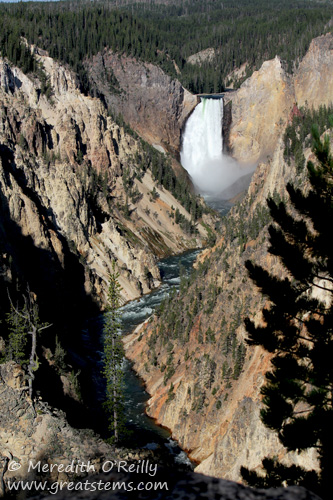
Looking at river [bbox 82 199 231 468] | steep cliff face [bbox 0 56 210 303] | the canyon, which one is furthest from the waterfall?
river [bbox 82 199 231 468]

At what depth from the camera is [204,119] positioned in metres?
131

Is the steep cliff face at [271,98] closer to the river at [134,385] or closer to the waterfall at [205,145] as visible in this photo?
the waterfall at [205,145]

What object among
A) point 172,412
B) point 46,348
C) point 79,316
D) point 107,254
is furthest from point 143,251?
point 172,412

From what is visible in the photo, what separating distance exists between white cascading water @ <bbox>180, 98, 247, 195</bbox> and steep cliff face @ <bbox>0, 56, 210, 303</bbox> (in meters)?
28.8

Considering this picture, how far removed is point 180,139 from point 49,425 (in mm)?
114608

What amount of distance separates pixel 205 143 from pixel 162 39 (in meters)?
46.0

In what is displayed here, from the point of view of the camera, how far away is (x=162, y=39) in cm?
15625

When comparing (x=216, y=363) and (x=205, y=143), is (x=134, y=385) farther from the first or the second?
(x=205, y=143)

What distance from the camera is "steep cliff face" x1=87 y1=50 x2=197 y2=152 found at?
121 meters

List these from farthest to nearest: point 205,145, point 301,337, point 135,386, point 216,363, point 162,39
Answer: point 162,39 < point 205,145 < point 135,386 < point 216,363 < point 301,337

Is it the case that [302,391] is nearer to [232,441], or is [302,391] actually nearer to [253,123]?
[232,441]

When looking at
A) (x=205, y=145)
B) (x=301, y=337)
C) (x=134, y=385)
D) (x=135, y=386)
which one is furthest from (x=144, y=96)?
(x=301, y=337)

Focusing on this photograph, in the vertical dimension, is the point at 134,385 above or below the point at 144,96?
below

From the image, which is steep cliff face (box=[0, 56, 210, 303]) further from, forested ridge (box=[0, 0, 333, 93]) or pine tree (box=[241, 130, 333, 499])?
pine tree (box=[241, 130, 333, 499])
